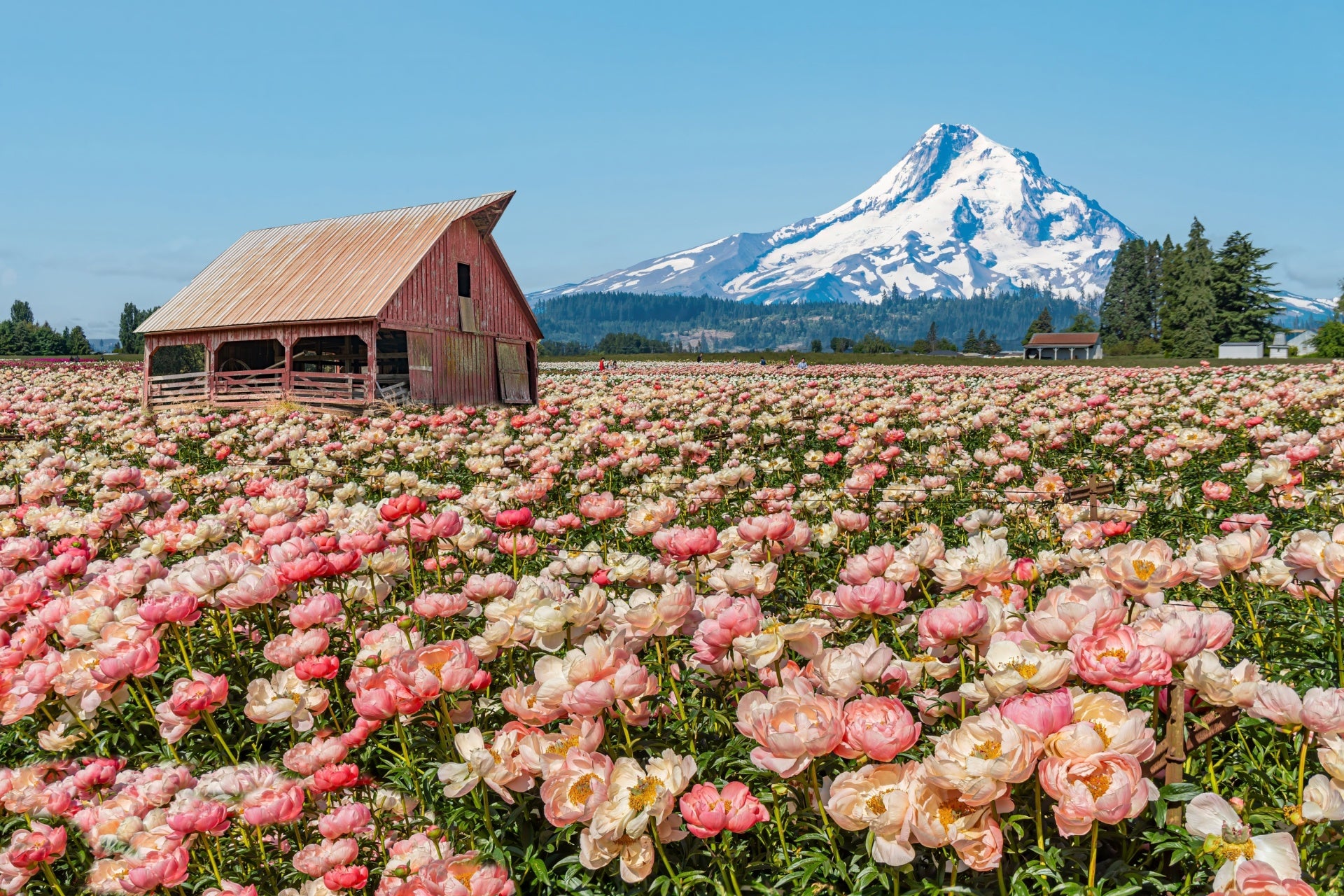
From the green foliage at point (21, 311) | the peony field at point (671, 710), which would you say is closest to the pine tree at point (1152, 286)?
the peony field at point (671, 710)

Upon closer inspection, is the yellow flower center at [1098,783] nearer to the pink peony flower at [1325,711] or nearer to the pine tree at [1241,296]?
the pink peony flower at [1325,711]

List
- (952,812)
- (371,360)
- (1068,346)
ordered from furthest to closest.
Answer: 1. (1068,346)
2. (371,360)
3. (952,812)

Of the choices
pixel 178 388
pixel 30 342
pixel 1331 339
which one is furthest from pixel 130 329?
pixel 1331 339

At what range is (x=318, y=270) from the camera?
87.9 ft

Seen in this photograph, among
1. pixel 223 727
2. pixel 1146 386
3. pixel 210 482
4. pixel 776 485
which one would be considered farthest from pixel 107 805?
pixel 1146 386

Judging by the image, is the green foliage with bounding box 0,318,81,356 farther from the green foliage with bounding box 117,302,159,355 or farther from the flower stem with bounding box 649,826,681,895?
the flower stem with bounding box 649,826,681,895

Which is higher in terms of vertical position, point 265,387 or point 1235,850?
point 265,387

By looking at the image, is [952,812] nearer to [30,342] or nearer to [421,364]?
[421,364]

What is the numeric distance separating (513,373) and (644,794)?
29.2 m

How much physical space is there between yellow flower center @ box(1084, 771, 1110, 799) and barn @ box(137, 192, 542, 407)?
23.8 metres

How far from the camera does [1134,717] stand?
188 centimetres

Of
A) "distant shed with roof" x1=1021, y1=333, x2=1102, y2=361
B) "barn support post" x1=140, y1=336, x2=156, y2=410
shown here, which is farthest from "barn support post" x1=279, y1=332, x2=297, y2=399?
"distant shed with roof" x1=1021, y1=333, x2=1102, y2=361

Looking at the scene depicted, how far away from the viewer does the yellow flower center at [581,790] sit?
2.38 meters

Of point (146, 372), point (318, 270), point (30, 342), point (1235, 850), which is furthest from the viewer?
point (30, 342)
